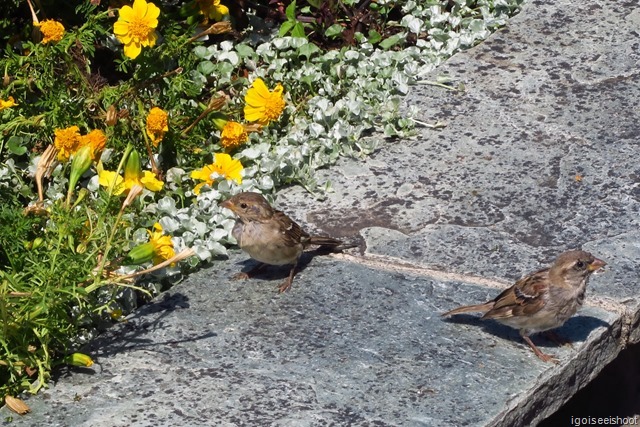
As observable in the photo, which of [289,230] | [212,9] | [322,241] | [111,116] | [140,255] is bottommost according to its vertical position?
[322,241]

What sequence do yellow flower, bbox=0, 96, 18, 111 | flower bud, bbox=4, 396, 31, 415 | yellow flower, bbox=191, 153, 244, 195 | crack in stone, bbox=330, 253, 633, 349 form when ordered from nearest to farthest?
flower bud, bbox=4, 396, 31, 415, crack in stone, bbox=330, 253, 633, 349, yellow flower, bbox=0, 96, 18, 111, yellow flower, bbox=191, 153, 244, 195

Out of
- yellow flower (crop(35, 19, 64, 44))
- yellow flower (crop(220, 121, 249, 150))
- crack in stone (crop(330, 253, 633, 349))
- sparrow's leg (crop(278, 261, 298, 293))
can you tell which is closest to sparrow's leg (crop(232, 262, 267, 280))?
sparrow's leg (crop(278, 261, 298, 293))

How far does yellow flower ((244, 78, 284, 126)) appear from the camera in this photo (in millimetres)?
5605

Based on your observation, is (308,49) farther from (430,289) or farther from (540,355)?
(540,355)

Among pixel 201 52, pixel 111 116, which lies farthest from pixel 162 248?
pixel 201 52

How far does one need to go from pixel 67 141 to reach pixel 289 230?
1014 mm

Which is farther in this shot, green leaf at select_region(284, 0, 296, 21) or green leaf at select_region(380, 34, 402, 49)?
green leaf at select_region(380, 34, 402, 49)

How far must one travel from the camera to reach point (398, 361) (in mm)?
4250

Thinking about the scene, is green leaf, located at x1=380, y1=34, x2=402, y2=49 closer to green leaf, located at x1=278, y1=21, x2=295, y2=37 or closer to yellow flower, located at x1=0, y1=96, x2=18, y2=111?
green leaf, located at x1=278, y1=21, x2=295, y2=37

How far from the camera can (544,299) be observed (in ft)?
14.5

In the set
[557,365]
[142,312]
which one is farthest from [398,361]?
[142,312]

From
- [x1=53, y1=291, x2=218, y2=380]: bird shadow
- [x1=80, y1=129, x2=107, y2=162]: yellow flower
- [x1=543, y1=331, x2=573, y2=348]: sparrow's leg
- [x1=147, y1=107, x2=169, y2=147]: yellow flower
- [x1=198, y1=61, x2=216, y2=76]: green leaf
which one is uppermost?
[x1=80, y1=129, x2=107, y2=162]: yellow flower

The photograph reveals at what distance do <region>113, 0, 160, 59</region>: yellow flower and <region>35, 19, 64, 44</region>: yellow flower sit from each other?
0.84 ft

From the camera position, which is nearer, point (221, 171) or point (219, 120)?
point (221, 171)
